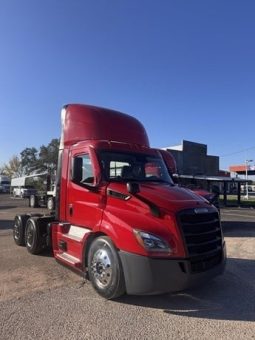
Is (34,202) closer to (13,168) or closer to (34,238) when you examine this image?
(34,238)

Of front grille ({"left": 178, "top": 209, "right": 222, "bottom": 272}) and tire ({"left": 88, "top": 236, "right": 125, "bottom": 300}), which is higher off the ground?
front grille ({"left": 178, "top": 209, "right": 222, "bottom": 272})

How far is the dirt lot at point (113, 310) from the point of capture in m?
4.92

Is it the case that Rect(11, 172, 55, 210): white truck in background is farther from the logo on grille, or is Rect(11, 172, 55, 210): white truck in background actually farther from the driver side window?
the logo on grille

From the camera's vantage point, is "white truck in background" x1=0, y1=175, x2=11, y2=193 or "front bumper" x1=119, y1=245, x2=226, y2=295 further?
"white truck in background" x1=0, y1=175, x2=11, y2=193

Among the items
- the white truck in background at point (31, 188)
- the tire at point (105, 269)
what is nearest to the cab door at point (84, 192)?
the tire at point (105, 269)

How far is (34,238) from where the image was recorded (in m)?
9.34

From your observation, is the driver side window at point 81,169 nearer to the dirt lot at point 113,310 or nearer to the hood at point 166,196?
the hood at point 166,196

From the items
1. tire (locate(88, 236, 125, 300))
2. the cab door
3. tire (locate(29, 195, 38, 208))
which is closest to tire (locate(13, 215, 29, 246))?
the cab door

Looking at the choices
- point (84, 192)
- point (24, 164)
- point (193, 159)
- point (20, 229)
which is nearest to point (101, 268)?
point (84, 192)

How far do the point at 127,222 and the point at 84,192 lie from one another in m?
1.49

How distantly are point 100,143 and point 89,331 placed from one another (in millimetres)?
3408

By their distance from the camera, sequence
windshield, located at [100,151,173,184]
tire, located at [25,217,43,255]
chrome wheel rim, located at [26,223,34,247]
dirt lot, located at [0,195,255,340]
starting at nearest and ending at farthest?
dirt lot, located at [0,195,255,340] < windshield, located at [100,151,173,184] < tire, located at [25,217,43,255] < chrome wheel rim, located at [26,223,34,247]

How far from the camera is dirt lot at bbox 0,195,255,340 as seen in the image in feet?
16.2

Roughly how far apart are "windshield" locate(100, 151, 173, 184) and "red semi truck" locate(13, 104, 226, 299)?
2 centimetres
